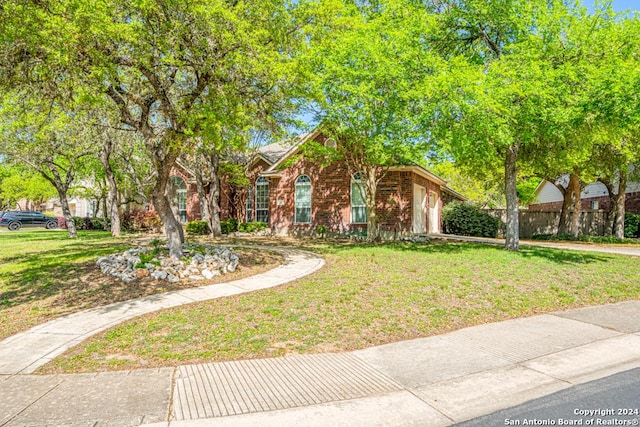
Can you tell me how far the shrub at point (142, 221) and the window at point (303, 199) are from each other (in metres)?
10.4

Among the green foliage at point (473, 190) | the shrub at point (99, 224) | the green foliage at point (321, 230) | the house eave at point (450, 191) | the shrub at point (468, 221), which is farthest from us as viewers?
the green foliage at point (473, 190)

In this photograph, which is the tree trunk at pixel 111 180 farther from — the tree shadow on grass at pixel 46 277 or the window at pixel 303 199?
the window at pixel 303 199

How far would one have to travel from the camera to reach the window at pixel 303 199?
1991 cm

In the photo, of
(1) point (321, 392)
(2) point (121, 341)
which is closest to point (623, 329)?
(1) point (321, 392)

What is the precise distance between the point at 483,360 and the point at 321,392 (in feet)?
6.94

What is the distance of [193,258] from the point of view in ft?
31.4

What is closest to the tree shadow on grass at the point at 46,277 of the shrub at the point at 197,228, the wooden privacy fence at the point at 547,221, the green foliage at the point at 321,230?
the shrub at the point at 197,228

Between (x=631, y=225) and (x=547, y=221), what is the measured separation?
414 cm

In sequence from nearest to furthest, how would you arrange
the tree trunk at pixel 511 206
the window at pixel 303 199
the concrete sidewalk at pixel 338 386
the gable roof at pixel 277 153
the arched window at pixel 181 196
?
1. the concrete sidewalk at pixel 338 386
2. the tree trunk at pixel 511 206
3. the gable roof at pixel 277 153
4. the window at pixel 303 199
5. the arched window at pixel 181 196

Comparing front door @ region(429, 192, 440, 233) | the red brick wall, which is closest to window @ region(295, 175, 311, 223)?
the red brick wall

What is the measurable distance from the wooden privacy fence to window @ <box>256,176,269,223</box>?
13126 millimetres

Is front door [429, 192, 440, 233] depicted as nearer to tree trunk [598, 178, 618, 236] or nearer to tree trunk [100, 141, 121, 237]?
tree trunk [598, 178, 618, 236]

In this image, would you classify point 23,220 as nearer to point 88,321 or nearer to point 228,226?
point 228,226

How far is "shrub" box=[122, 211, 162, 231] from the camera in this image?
24828 mm
